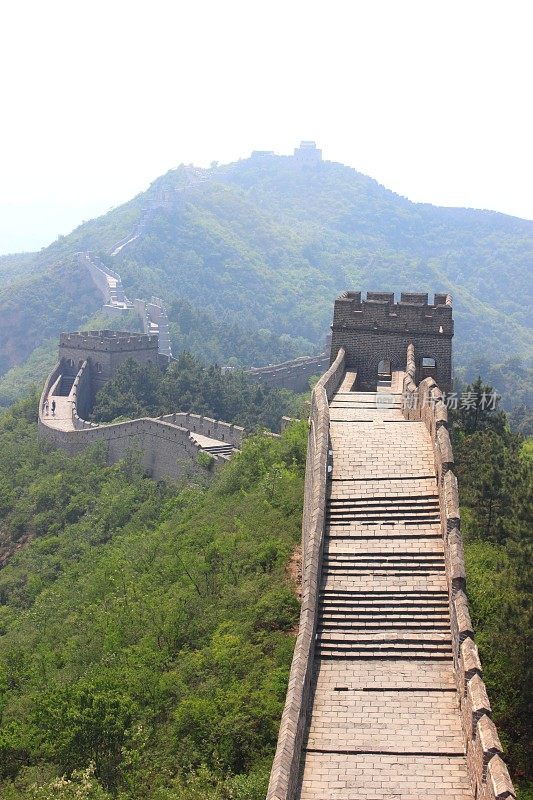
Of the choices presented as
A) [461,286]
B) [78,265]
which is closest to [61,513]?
[78,265]

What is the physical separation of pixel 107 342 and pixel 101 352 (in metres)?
0.50

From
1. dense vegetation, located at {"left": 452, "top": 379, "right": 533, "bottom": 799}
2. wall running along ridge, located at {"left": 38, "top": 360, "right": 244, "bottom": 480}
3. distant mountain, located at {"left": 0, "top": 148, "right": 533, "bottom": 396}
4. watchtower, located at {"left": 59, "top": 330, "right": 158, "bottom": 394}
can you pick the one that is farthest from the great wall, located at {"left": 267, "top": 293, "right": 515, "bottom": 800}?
distant mountain, located at {"left": 0, "top": 148, "right": 533, "bottom": 396}

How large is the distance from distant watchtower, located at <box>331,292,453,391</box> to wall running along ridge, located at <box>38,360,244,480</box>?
6.95 metres

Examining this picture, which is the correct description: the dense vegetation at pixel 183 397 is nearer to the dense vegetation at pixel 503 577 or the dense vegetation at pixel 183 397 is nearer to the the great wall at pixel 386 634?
the dense vegetation at pixel 503 577

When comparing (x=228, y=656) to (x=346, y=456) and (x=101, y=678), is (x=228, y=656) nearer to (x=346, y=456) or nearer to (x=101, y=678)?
(x=101, y=678)

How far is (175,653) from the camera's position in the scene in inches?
599

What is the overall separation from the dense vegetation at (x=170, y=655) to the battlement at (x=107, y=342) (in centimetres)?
1874

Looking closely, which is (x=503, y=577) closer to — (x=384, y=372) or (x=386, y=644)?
(x=386, y=644)

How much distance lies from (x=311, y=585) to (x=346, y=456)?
3.37m

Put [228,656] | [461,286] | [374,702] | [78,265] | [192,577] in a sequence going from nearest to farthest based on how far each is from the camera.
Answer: [374,702] < [228,656] < [192,577] < [78,265] < [461,286]

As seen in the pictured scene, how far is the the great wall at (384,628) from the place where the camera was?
33.3 feet

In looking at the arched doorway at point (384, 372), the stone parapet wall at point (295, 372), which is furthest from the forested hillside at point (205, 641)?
the stone parapet wall at point (295, 372)

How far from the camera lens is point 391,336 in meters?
22.5

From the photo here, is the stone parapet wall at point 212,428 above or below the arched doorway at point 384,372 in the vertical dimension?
below
